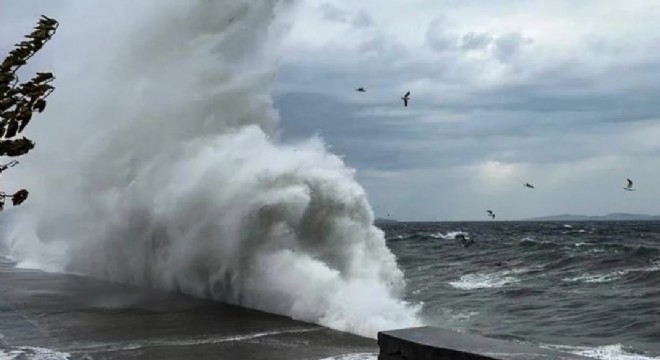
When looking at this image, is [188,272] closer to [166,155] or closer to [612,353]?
[166,155]

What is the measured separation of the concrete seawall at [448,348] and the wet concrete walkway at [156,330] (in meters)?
4.14

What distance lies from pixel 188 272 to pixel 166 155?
13.7 feet

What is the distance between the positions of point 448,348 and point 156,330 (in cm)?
777

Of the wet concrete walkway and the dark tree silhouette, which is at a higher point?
the dark tree silhouette

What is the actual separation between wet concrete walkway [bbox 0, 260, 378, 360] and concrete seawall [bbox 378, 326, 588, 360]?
4145 mm

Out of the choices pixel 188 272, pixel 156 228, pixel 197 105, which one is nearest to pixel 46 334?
pixel 188 272

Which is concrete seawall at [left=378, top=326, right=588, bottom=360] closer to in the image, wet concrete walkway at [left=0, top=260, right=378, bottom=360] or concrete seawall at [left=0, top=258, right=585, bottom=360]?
concrete seawall at [left=0, top=258, right=585, bottom=360]

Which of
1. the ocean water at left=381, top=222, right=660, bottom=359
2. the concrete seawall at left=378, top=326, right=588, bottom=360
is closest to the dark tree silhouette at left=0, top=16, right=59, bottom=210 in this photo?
the concrete seawall at left=378, top=326, right=588, bottom=360

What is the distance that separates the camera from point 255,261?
51.5 ft

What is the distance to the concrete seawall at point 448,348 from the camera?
16.0ft

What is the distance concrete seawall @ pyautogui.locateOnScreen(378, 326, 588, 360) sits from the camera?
4883 mm

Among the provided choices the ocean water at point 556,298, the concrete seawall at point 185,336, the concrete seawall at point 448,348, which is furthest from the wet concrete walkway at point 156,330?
the concrete seawall at point 448,348

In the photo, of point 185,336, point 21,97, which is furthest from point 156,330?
point 21,97

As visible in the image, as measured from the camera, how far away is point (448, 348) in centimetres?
505
